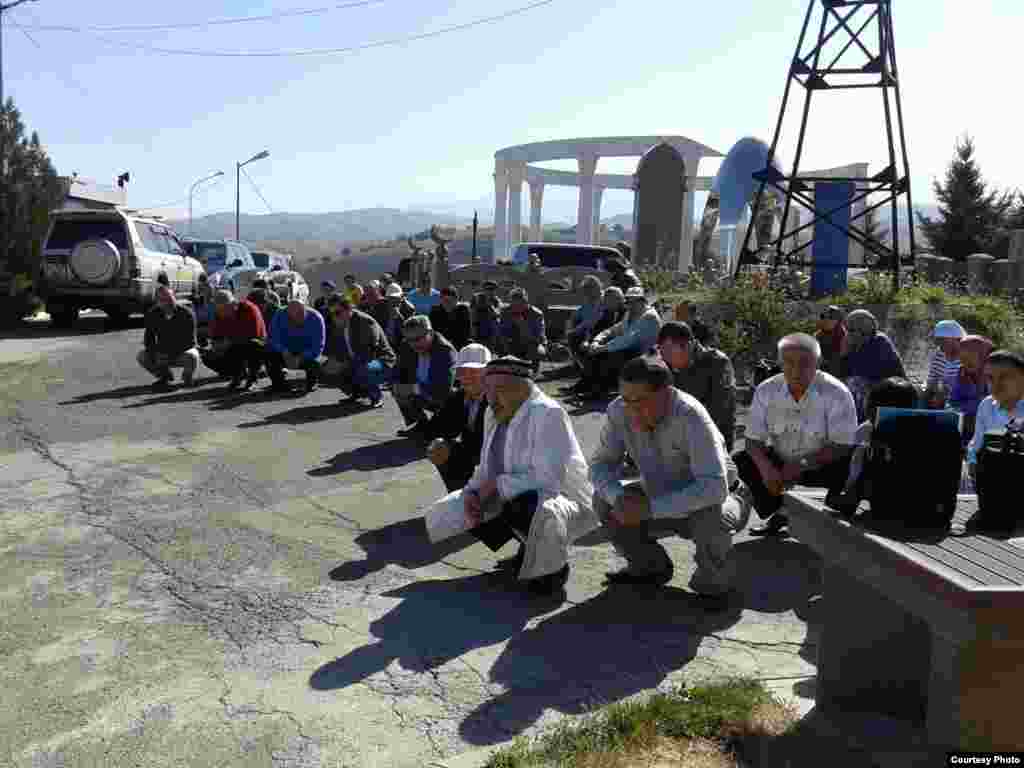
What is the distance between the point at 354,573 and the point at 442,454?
907 millimetres

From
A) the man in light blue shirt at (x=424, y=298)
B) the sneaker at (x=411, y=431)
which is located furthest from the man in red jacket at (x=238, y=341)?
the sneaker at (x=411, y=431)

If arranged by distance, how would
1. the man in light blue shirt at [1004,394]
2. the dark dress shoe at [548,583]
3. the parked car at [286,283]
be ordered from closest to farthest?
the dark dress shoe at [548,583] → the man in light blue shirt at [1004,394] → the parked car at [286,283]

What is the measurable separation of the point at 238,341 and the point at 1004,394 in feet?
30.9

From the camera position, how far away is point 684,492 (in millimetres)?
4906

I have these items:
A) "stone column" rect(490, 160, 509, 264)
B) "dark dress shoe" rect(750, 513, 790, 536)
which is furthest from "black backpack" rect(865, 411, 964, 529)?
"stone column" rect(490, 160, 509, 264)

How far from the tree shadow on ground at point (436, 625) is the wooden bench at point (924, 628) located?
1.56 metres

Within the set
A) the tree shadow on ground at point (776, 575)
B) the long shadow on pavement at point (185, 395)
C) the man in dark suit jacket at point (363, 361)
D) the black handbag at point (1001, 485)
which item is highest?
the black handbag at point (1001, 485)

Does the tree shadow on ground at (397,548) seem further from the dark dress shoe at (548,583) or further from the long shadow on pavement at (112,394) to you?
the long shadow on pavement at (112,394)

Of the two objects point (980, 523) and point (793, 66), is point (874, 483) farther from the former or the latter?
point (793, 66)

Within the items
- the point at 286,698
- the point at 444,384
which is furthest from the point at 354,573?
the point at 444,384

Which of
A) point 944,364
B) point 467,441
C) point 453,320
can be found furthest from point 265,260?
point 467,441

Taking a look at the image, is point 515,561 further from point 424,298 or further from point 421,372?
point 424,298

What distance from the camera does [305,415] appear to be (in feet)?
35.5

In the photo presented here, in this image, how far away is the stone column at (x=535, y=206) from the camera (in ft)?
168
